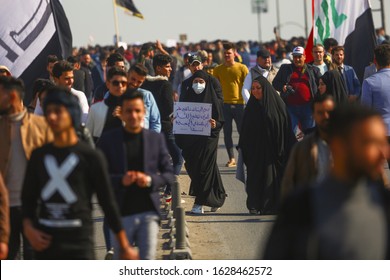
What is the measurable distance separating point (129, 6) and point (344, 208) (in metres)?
26.2

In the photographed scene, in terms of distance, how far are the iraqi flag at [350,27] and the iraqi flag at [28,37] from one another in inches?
185

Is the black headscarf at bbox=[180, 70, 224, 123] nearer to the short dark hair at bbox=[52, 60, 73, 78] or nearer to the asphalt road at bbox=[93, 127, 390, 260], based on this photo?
the asphalt road at bbox=[93, 127, 390, 260]

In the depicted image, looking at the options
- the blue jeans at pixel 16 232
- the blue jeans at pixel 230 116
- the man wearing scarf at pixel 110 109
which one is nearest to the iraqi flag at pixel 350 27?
the blue jeans at pixel 230 116

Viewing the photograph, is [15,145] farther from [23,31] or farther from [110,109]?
[23,31]

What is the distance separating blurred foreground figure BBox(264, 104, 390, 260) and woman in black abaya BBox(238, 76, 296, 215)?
814 cm

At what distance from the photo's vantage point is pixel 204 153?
45.0 ft

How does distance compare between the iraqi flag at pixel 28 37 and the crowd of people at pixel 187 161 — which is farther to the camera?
the iraqi flag at pixel 28 37

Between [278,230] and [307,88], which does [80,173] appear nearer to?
[278,230]

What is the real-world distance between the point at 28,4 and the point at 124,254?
8681 mm

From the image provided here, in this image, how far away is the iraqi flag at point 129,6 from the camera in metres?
29.9

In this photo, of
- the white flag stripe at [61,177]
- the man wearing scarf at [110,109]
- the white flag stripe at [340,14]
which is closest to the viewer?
the white flag stripe at [61,177]

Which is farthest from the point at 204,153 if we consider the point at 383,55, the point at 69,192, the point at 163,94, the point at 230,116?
the point at 69,192

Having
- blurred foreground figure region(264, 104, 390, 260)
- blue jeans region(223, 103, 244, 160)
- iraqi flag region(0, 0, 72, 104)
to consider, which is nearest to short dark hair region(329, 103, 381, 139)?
blurred foreground figure region(264, 104, 390, 260)

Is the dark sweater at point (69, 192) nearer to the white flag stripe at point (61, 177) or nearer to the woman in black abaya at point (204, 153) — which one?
the white flag stripe at point (61, 177)
